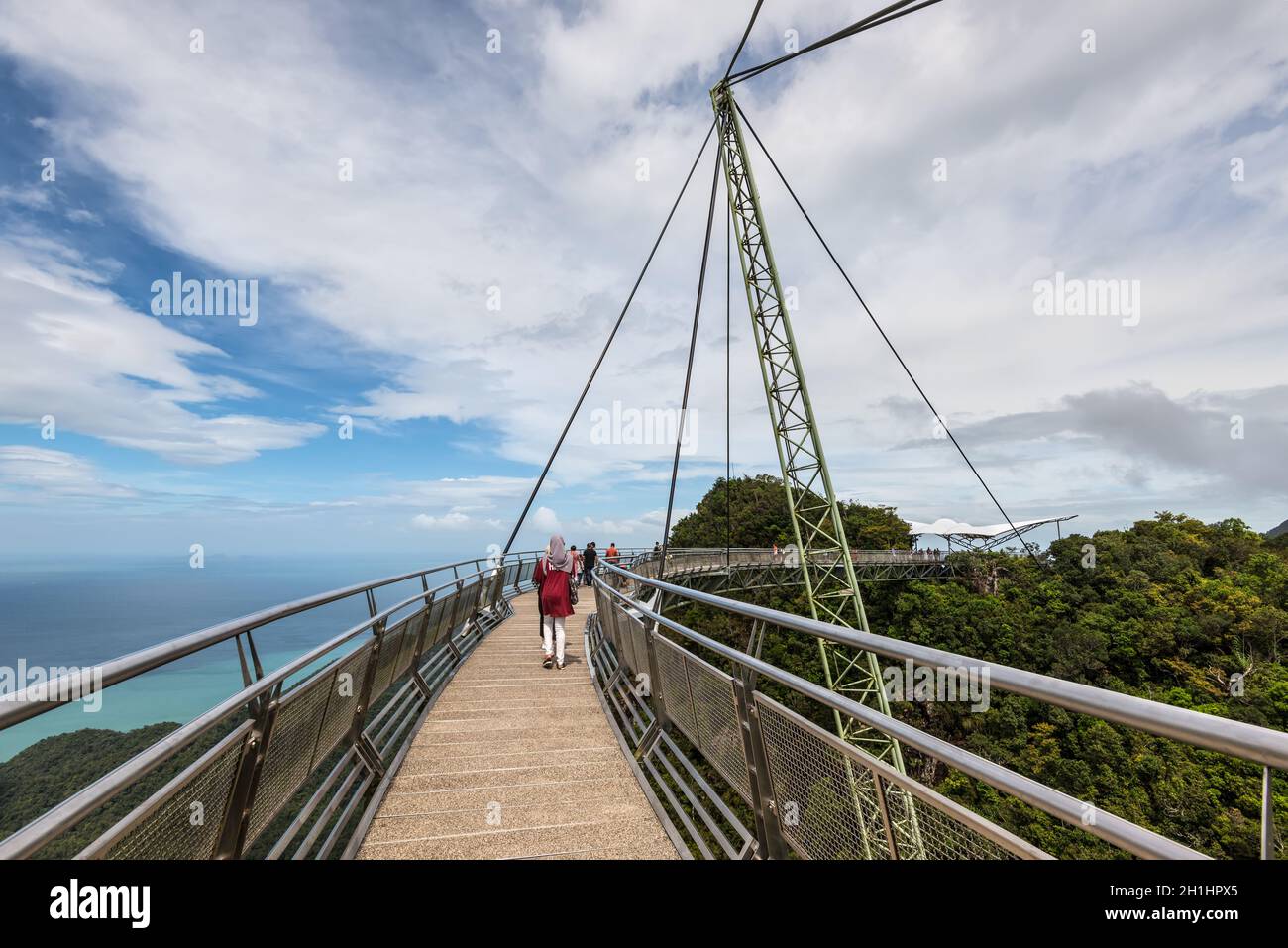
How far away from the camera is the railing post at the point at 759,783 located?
2.69 m

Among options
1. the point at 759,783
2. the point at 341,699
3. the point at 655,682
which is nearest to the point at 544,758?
the point at 655,682

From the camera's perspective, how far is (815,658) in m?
41.5

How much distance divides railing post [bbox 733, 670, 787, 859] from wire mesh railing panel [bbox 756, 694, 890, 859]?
31 mm

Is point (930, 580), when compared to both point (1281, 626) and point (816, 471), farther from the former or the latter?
point (816, 471)

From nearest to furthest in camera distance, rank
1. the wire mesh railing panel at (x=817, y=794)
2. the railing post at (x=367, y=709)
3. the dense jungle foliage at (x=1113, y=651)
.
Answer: the wire mesh railing panel at (x=817, y=794)
the railing post at (x=367, y=709)
the dense jungle foliage at (x=1113, y=651)

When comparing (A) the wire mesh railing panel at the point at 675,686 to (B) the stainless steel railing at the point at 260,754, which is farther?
(A) the wire mesh railing panel at the point at 675,686

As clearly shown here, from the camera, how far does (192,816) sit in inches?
82.4

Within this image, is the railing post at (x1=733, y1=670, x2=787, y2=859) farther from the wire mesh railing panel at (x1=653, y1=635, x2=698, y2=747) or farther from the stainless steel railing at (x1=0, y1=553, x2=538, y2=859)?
the stainless steel railing at (x1=0, y1=553, x2=538, y2=859)

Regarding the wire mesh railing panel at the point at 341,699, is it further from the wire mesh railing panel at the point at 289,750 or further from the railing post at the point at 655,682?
the railing post at the point at 655,682

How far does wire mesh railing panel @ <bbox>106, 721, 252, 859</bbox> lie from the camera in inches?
71.4

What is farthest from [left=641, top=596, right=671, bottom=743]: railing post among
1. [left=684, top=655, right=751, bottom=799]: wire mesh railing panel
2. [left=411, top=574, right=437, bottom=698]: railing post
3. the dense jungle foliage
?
Answer: the dense jungle foliage

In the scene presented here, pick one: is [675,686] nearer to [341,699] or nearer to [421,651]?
[341,699]

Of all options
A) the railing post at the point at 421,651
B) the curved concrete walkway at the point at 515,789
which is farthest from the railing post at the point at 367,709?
the railing post at the point at 421,651

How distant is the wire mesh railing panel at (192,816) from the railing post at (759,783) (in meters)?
2.07
